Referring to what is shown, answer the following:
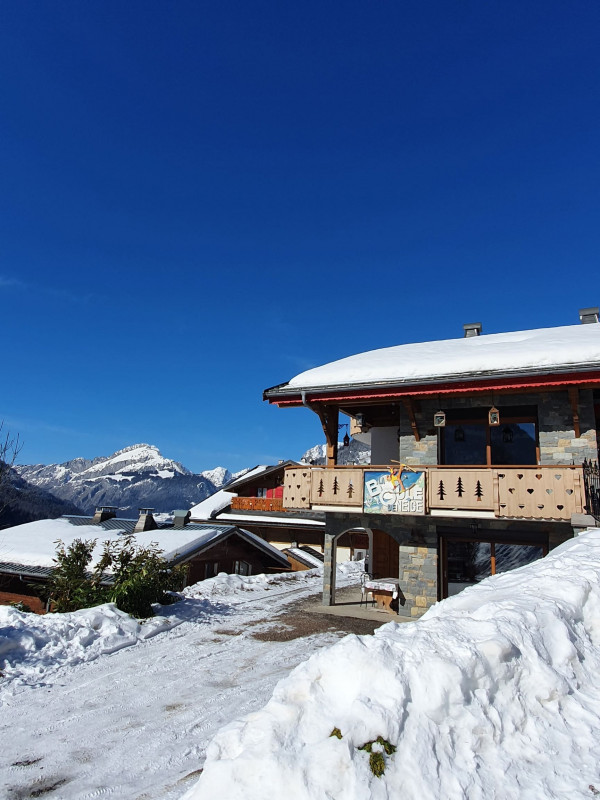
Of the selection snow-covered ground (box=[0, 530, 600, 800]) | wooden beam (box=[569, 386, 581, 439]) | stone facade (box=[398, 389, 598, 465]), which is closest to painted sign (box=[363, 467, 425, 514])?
stone facade (box=[398, 389, 598, 465])

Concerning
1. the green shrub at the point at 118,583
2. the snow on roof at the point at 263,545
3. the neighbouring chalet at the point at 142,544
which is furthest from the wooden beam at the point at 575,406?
the snow on roof at the point at 263,545

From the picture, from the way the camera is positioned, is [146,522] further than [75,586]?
Yes

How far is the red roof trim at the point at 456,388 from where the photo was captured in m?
11.8

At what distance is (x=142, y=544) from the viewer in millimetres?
20453

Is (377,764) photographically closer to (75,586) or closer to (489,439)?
(75,586)

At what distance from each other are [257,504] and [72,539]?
1656 centimetres

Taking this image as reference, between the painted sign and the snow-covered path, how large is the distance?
11.5 ft

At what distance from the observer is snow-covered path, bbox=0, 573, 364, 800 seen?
516 centimetres

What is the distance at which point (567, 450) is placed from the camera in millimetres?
12328

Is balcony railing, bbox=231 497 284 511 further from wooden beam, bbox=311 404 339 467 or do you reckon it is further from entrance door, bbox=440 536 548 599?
entrance door, bbox=440 536 548 599

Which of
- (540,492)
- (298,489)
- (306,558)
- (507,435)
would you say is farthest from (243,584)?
(306,558)

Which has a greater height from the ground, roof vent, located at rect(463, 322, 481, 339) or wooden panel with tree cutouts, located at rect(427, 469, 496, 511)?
roof vent, located at rect(463, 322, 481, 339)

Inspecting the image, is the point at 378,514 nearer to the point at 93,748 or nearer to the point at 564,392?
the point at 564,392

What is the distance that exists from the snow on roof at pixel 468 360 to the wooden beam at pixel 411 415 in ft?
2.21
